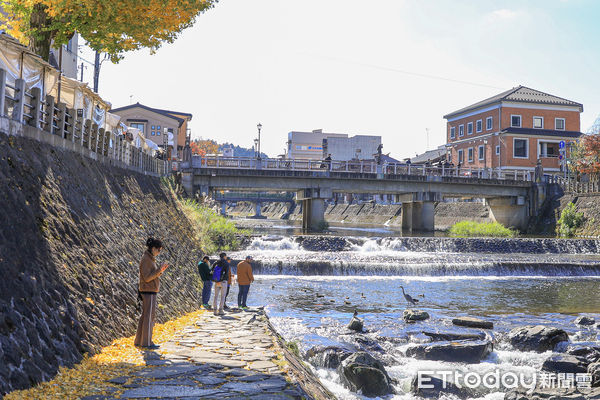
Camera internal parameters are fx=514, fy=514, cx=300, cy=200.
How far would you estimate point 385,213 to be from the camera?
70.0 m

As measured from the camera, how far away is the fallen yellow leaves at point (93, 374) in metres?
5.78

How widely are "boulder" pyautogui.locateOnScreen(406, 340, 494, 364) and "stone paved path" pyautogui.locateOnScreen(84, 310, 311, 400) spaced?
4699 millimetres

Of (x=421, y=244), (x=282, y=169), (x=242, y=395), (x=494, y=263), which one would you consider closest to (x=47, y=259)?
(x=242, y=395)

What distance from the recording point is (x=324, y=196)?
145ft

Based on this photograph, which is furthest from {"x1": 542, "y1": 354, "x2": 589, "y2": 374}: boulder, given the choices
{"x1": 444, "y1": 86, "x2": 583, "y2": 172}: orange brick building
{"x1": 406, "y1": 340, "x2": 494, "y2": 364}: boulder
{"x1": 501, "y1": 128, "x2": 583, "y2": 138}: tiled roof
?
{"x1": 501, "y1": 128, "x2": 583, "y2": 138}: tiled roof

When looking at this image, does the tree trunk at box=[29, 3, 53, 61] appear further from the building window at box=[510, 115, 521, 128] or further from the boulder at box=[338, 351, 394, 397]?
the building window at box=[510, 115, 521, 128]

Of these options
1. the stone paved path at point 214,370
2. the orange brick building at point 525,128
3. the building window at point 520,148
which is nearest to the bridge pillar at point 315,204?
the orange brick building at point 525,128

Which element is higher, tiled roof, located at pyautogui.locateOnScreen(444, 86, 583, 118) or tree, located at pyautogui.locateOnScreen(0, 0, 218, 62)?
tiled roof, located at pyautogui.locateOnScreen(444, 86, 583, 118)

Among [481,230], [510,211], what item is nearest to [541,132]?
[510,211]

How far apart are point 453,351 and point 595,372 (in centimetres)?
312

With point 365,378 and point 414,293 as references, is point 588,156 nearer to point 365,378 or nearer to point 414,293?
point 414,293

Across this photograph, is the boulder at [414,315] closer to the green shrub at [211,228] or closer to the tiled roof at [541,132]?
the green shrub at [211,228]

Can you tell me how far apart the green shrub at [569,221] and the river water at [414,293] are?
721cm

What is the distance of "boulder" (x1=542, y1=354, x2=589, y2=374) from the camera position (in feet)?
38.5
